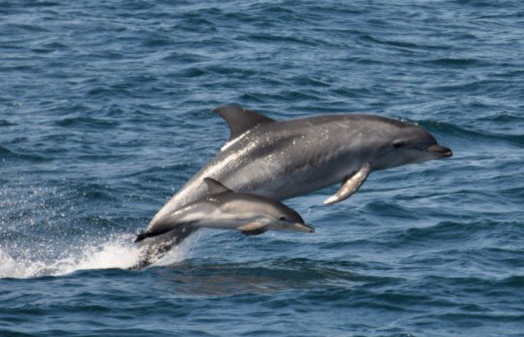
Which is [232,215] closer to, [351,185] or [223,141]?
[351,185]

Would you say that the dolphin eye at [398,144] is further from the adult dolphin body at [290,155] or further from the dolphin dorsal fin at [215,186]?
the dolphin dorsal fin at [215,186]

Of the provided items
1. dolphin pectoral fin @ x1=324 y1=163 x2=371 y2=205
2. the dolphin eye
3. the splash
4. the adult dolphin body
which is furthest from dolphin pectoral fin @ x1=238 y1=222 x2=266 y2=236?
the splash

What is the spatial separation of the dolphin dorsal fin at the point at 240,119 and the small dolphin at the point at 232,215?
859mm

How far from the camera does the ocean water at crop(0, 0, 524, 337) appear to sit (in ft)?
49.0

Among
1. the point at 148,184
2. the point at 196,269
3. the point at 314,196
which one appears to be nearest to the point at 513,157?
the point at 314,196

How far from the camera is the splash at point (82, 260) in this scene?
16.8 m

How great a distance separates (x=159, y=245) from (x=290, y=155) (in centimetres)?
186

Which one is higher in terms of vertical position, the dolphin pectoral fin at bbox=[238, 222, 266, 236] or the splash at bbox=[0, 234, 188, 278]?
the dolphin pectoral fin at bbox=[238, 222, 266, 236]

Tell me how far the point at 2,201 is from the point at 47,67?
8.85 metres

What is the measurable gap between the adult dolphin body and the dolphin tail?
0.19m

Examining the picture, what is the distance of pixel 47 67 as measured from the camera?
2892cm

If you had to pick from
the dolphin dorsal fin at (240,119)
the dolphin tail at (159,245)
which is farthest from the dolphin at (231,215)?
the dolphin dorsal fin at (240,119)

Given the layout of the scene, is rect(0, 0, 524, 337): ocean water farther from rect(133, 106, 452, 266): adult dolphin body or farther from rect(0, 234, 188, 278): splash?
rect(133, 106, 452, 266): adult dolphin body

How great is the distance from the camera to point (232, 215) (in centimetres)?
1443
